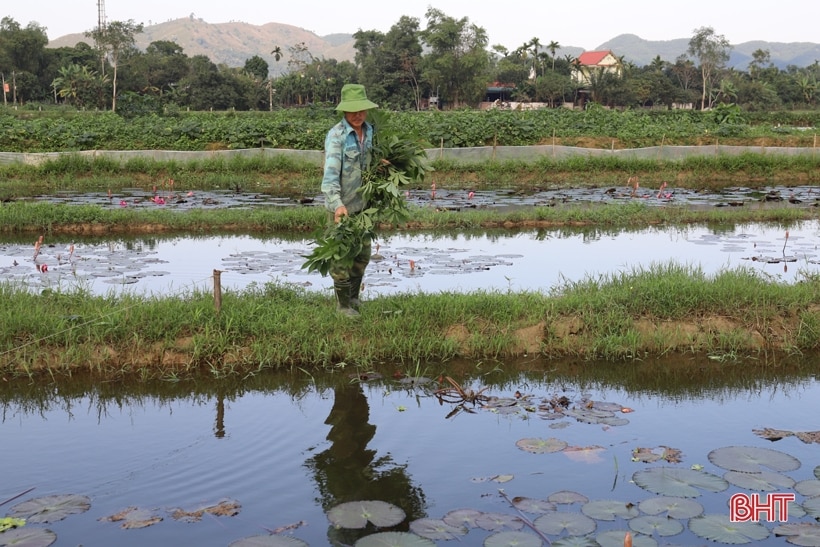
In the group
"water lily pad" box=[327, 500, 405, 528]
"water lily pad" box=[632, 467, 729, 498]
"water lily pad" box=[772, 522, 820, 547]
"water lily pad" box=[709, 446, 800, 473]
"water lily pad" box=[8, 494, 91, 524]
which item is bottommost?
"water lily pad" box=[8, 494, 91, 524]

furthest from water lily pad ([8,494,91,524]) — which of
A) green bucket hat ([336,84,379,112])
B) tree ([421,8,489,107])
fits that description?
tree ([421,8,489,107])

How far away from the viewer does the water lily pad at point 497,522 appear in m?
3.52

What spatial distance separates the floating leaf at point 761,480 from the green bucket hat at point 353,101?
342 cm

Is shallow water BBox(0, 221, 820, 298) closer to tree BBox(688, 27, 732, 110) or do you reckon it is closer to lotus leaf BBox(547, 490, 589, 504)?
lotus leaf BBox(547, 490, 589, 504)

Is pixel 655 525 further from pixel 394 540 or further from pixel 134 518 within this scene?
pixel 134 518

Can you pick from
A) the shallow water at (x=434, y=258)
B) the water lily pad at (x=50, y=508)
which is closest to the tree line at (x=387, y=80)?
the shallow water at (x=434, y=258)

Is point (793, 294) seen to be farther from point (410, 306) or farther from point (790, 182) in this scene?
point (790, 182)

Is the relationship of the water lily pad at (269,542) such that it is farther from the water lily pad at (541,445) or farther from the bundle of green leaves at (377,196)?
the bundle of green leaves at (377,196)

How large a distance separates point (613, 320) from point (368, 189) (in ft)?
6.92

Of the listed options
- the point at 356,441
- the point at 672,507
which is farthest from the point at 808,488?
the point at 356,441

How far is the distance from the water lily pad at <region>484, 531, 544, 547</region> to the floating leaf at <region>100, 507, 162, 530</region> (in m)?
1.44

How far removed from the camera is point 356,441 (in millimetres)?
4648

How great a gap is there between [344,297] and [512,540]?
3269mm

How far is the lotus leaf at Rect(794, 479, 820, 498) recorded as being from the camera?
378 cm
